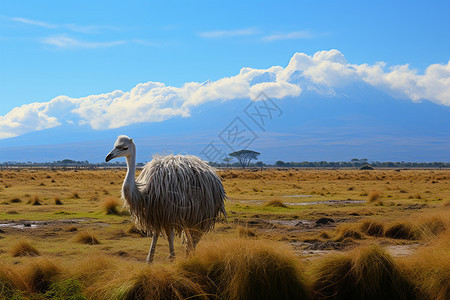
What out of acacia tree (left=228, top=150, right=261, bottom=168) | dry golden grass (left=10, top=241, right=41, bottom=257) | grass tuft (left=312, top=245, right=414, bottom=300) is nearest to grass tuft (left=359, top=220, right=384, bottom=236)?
grass tuft (left=312, top=245, right=414, bottom=300)

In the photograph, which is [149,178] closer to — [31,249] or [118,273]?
[118,273]

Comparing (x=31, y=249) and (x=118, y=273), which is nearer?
(x=118, y=273)

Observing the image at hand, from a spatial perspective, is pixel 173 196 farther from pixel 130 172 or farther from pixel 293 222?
pixel 293 222

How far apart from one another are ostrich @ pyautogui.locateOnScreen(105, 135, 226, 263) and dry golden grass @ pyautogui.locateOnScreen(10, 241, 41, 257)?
3.21m

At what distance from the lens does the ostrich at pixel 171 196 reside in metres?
9.02

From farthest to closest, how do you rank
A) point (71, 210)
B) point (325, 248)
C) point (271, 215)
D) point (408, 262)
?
1. point (71, 210)
2. point (271, 215)
3. point (325, 248)
4. point (408, 262)

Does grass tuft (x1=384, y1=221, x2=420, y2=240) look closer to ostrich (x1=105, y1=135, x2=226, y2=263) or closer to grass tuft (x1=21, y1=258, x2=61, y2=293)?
ostrich (x1=105, y1=135, x2=226, y2=263)

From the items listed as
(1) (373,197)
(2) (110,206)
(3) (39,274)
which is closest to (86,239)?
(3) (39,274)

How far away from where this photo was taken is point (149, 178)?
365 inches

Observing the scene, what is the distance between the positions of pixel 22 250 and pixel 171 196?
428cm

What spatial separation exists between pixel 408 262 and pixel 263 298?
2732 mm

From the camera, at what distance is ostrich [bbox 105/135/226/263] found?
902 cm

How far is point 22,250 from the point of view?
11055 mm

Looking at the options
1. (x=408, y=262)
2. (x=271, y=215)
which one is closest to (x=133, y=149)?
(x=408, y=262)
